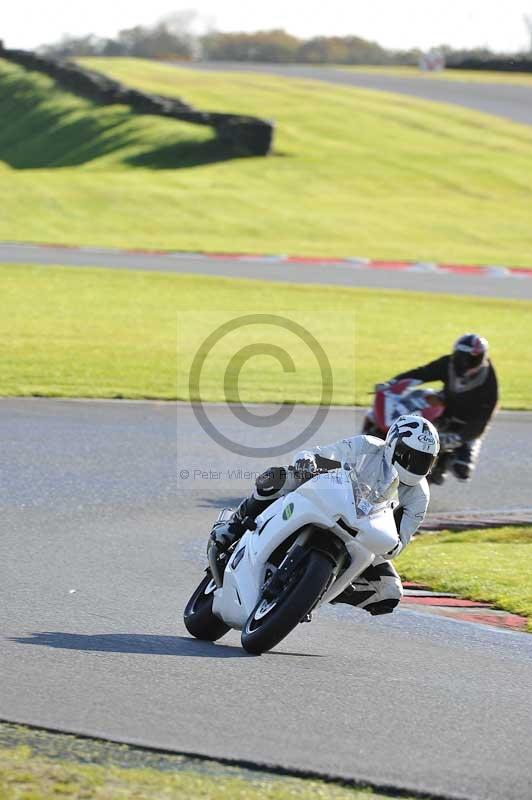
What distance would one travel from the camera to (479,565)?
9.32m

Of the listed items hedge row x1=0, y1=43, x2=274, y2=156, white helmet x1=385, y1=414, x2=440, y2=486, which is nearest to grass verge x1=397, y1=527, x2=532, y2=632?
white helmet x1=385, y1=414, x2=440, y2=486

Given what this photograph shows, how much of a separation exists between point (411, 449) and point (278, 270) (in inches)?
926

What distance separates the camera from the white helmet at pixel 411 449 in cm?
656

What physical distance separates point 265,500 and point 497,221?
36.7 metres

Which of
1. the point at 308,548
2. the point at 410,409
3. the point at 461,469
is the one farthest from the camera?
the point at 461,469

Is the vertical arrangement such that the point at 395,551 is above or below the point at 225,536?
above

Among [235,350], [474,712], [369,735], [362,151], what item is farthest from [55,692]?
[362,151]

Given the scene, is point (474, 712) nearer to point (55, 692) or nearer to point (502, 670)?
point (502, 670)

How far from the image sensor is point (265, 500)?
22.9 ft

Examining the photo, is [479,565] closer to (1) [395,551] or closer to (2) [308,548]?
(1) [395,551]

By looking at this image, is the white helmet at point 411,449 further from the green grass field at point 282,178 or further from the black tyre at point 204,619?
the green grass field at point 282,178

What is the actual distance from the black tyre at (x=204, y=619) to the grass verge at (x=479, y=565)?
197cm

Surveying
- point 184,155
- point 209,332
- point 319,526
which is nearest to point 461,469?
point 319,526

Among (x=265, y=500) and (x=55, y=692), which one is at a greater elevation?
(x=265, y=500)
